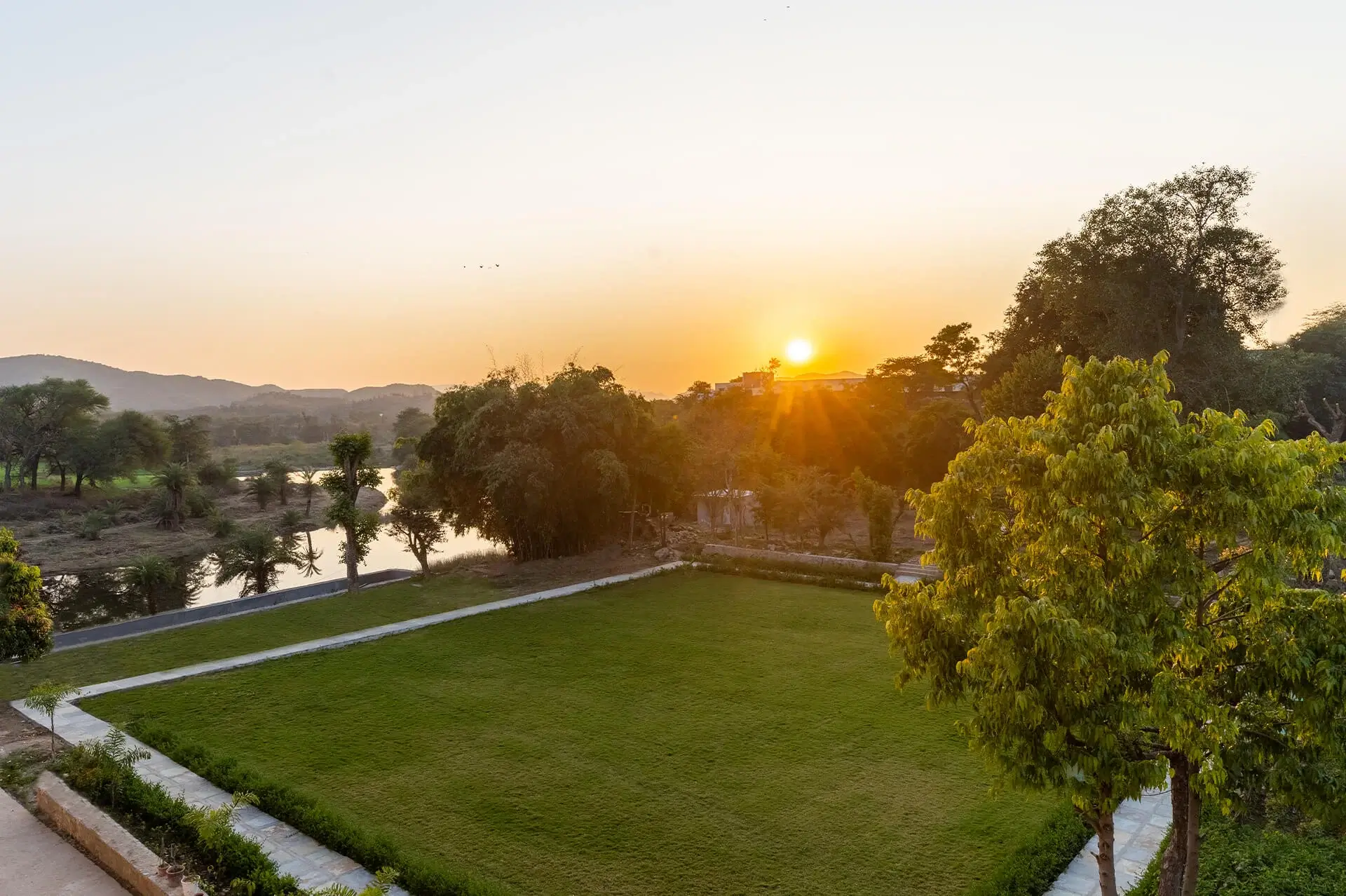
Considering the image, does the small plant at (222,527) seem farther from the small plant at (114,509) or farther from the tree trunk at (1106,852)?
the tree trunk at (1106,852)

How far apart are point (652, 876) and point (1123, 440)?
5394 millimetres

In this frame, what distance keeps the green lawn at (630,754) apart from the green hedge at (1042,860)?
24cm

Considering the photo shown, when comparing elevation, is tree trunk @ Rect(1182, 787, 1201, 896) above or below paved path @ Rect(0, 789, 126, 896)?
above

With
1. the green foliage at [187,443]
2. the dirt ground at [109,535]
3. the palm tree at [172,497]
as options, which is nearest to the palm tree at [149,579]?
the dirt ground at [109,535]

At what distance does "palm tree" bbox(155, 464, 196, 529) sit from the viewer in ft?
123

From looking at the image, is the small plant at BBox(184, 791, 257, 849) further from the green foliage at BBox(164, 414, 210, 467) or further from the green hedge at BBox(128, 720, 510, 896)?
the green foliage at BBox(164, 414, 210, 467)

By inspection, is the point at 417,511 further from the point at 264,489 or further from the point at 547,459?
the point at 264,489

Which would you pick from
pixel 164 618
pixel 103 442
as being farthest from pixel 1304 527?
pixel 103 442

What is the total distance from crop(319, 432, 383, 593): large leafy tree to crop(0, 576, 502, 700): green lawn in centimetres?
127

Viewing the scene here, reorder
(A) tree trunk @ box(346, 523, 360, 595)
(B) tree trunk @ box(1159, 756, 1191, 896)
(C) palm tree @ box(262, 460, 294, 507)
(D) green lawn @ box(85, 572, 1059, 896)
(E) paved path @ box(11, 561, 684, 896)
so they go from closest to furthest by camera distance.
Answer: (B) tree trunk @ box(1159, 756, 1191, 896)
(E) paved path @ box(11, 561, 684, 896)
(D) green lawn @ box(85, 572, 1059, 896)
(A) tree trunk @ box(346, 523, 360, 595)
(C) palm tree @ box(262, 460, 294, 507)

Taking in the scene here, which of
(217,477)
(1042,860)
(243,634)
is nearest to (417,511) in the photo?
(243,634)

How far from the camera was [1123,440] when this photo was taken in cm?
468

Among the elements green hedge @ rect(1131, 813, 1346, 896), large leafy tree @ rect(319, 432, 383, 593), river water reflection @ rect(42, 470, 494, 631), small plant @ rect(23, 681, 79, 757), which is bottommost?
river water reflection @ rect(42, 470, 494, 631)

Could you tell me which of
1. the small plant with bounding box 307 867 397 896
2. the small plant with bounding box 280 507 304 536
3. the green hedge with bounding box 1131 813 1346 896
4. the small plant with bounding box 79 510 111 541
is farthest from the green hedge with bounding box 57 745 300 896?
the small plant with bounding box 79 510 111 541
